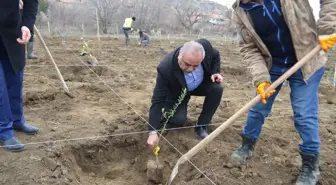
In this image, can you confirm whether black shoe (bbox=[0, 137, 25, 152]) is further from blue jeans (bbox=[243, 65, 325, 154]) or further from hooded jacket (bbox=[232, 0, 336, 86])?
blue jeans (bbox=[243, 65, 325, 154])

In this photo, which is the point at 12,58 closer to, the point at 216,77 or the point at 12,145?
the point at 12,145

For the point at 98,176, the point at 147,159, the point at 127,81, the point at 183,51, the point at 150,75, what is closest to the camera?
the point at 183,51

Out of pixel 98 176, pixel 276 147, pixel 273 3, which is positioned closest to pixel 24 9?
pixel 98 176

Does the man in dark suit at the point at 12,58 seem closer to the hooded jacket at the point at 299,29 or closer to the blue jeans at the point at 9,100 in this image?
the blue jeans at the point at 9,100

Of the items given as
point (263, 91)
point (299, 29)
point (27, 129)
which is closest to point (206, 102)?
point (263, 91)

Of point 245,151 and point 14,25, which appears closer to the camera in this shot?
point 14,25

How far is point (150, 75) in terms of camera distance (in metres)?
7.07

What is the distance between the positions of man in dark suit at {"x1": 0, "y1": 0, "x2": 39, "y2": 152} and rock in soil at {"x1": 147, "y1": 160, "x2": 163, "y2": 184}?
Result: 4.03 ft

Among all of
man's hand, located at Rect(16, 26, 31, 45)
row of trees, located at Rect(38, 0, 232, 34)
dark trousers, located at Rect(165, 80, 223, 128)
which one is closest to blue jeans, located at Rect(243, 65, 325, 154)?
dark trousers, located at Rect(165, 80, 223, 128)

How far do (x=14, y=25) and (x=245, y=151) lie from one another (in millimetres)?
2430

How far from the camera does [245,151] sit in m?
3.01

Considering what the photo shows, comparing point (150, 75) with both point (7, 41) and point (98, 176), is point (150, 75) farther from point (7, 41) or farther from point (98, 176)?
point (7, 41)

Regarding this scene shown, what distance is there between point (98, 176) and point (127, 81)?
10.3 ft

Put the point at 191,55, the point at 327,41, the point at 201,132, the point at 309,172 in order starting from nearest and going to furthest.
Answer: the point at 327,41 → the point at 309,172 → the point at 191,55 → the point at 201,132
